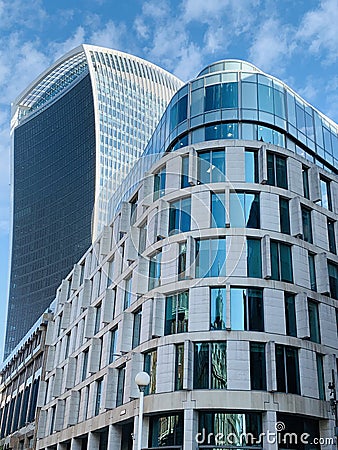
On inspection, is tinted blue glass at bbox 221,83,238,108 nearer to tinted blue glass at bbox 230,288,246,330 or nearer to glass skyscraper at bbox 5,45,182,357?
tinted blue glass at bbox 230,288,246,330

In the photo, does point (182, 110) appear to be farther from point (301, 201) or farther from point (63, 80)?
point (63, 80)

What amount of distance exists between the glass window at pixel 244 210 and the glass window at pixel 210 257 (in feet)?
5.58

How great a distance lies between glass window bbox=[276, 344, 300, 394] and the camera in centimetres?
3419

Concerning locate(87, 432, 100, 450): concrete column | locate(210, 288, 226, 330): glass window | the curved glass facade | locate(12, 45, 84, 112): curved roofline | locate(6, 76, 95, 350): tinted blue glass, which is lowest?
locate(87, 432, 100, 450): concrete column

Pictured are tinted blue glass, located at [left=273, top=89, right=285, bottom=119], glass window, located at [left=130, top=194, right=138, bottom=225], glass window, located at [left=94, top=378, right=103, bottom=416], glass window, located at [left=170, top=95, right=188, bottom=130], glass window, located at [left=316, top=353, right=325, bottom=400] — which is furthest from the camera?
glass window, located at [left=130, top=194, right=138, bottom=225]

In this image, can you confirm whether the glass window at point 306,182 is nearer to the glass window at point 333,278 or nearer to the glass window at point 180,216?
the glass window at point 333,278

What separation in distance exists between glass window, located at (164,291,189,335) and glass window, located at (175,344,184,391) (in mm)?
1137

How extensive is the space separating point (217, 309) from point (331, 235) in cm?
1229

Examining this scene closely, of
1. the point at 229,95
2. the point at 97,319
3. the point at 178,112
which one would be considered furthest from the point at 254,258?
the point at 97,319

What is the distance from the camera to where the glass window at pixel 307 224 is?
40.1m

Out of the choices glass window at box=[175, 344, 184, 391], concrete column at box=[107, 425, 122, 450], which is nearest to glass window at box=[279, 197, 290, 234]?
glass window at box=[175, 344, 184, 391]

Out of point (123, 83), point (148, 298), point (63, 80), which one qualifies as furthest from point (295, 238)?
point (63, 80)

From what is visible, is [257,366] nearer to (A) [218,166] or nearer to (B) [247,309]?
(B) [247,309]

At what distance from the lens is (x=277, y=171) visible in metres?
40.4
